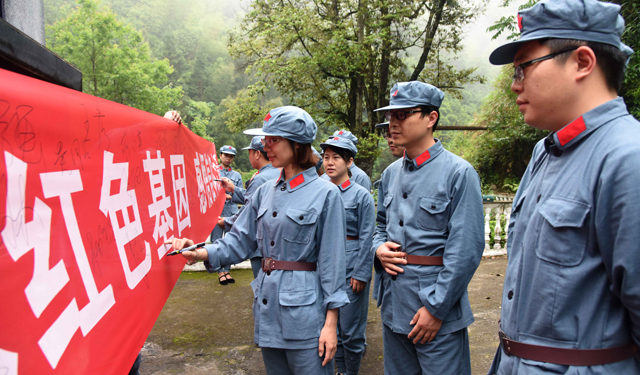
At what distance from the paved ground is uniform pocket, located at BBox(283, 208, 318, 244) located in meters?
2.00

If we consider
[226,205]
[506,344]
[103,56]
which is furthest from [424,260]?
[103,56]

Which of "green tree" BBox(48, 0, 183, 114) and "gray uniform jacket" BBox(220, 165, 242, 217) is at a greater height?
"green tree" BBox(48, 0, 183, 114)

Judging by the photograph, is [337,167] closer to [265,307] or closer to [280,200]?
[280,200]

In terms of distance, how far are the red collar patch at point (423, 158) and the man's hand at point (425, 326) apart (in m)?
0.77

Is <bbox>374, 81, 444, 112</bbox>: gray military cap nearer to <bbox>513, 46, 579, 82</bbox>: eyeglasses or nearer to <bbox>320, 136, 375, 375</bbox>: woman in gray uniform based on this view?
<bbox>513, 46, 579, 82</bbox>: eyeglasses

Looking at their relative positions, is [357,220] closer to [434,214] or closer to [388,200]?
[388,200]

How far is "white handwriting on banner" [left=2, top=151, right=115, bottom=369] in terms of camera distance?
100cm

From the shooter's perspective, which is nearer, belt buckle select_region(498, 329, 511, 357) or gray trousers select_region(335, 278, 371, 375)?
belt buckle select_region(498, 329, 511, 357)

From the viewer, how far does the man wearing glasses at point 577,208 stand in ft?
3.45

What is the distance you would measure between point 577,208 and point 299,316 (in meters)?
1.27

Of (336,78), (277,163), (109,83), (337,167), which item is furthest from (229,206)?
(109,83)

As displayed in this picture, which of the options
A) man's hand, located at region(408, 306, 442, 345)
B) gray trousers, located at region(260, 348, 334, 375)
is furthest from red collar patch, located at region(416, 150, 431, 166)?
gray trousers, located at region(260, 348, 334, 375)

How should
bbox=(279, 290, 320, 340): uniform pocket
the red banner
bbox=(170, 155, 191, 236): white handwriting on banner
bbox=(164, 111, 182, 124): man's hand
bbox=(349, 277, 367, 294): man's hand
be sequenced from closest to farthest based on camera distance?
the red banner < bbox=(279, 290, 320, 340): uniform pocket < bbox=(170, 155, 191, 236): white handwriting on banner < bbox=(164, 111, 182, 124): man's hand < bbox=(349, 277, 367, 294): man's hand

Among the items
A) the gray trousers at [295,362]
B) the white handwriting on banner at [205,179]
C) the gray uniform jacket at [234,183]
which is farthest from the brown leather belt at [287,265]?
the gray uniform jacket at [234,183]
